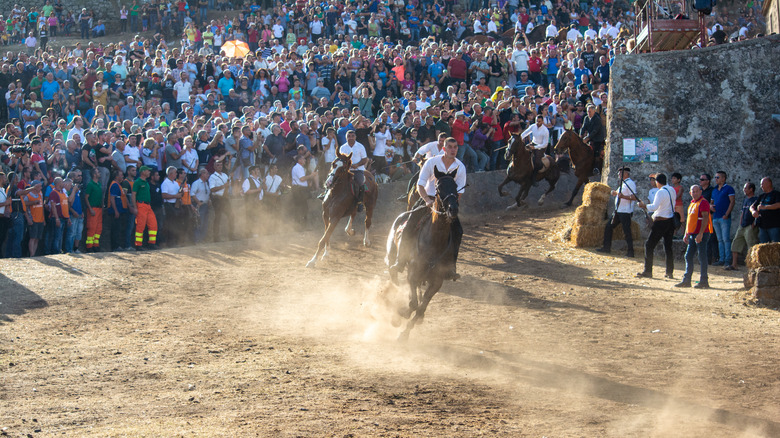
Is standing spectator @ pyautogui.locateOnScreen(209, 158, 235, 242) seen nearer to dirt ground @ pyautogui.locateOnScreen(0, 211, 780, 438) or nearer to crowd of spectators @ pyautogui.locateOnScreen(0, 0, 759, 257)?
crowd of spectators @ pyautogui.locateOnScreen(0, 0, 759, 257)

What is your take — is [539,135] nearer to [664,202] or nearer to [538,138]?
[538,138]

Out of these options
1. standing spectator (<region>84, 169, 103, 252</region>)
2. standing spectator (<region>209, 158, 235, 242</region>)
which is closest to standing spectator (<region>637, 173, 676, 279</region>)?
standing spectator (<region>209, 158, 235, 242</region>)

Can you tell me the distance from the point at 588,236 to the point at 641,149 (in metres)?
2.66

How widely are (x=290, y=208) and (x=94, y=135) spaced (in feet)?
18.3

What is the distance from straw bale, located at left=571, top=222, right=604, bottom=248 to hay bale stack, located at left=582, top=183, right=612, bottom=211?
0.57 meters

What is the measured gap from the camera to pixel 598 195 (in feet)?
62.6

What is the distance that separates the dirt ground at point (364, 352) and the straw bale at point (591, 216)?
1.37m

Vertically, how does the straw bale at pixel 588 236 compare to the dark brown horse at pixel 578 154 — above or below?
below

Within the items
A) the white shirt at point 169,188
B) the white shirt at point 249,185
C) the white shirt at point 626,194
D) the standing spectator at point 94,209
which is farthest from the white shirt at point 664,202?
the standing spectator at point 94,209

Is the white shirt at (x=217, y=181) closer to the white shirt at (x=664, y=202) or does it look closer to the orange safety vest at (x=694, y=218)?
the white shirt at (x=664, y=202)

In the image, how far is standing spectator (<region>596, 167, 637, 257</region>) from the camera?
58.1ft

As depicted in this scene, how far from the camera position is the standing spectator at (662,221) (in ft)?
52.0

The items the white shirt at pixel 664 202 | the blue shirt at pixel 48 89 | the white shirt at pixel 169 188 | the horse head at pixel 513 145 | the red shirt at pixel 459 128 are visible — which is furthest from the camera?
the blue shirt at pixel 48 89

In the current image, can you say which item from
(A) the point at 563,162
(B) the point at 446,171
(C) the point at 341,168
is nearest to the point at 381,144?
(A) the point at 563,162
